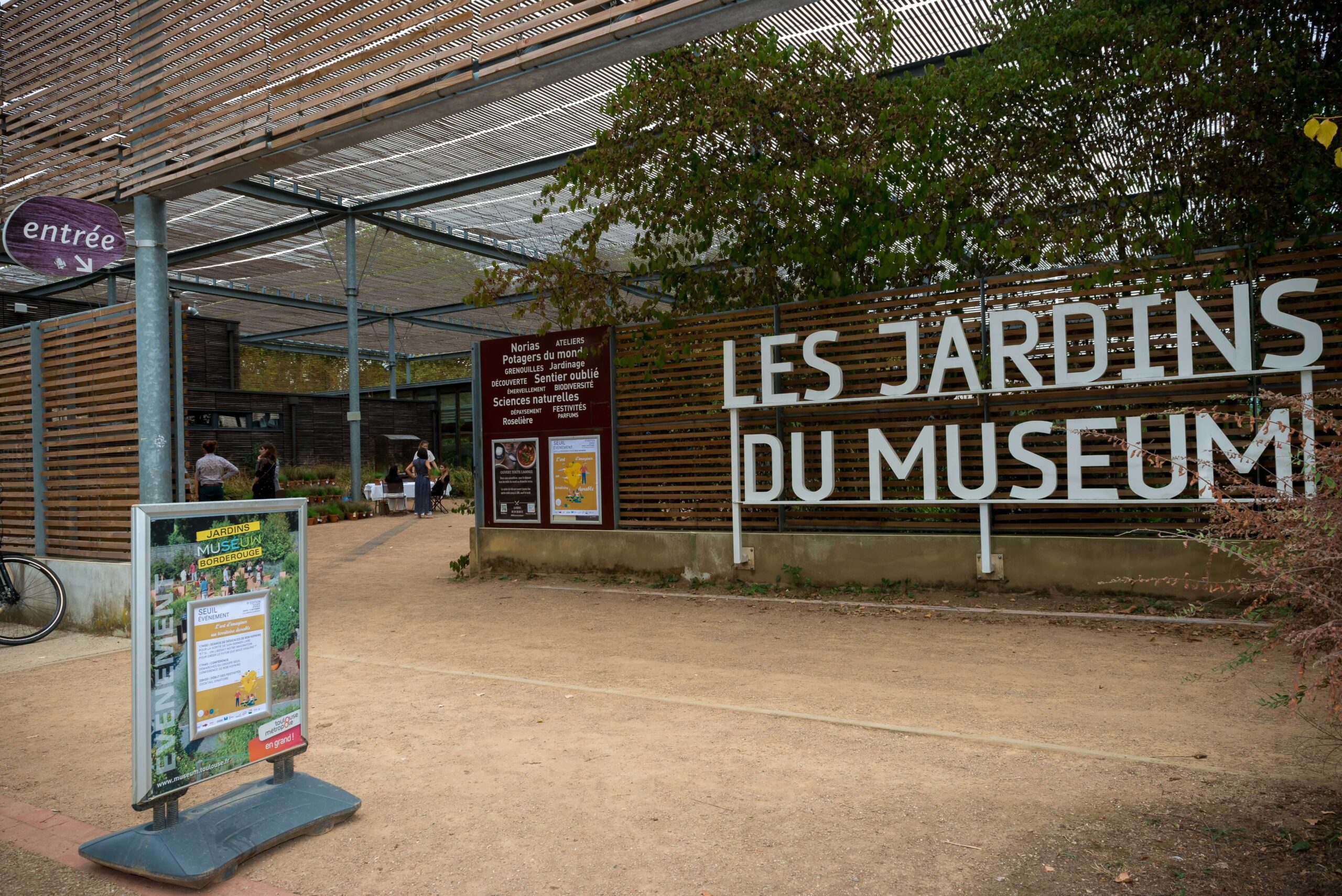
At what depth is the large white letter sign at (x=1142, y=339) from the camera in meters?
7.73

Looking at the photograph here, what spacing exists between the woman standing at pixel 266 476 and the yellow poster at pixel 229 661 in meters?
12.4

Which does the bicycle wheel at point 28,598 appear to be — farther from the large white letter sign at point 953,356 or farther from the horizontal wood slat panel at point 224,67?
the large white letter sign at point 953,356

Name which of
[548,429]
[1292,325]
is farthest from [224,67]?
[1292,325]

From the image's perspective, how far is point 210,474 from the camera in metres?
14.1

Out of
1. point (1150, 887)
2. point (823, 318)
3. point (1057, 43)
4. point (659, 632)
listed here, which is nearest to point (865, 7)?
point (1057, 43)

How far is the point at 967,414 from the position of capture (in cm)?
872

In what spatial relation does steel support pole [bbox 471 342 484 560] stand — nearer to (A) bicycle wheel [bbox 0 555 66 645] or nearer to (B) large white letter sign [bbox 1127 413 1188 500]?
(A) bicycle wheel [bbox 0 555 66 645]

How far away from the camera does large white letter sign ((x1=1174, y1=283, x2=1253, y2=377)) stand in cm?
742

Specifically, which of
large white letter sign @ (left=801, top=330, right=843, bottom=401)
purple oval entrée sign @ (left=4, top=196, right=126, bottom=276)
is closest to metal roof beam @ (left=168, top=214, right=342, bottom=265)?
purple oval entrée sign @ (left=4, top=196, right=126, bottom=276)

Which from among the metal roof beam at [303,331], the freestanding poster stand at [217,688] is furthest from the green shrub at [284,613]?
the metal roof beam at [303,331]

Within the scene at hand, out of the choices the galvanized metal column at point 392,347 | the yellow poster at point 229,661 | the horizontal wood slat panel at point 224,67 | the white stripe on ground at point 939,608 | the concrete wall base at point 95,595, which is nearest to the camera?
the yellow poster at point 229,661

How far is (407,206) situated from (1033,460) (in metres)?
15.9

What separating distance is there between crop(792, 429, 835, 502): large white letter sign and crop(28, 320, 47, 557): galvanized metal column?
22.1 ft

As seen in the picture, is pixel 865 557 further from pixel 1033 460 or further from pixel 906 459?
pixel 1033 460
